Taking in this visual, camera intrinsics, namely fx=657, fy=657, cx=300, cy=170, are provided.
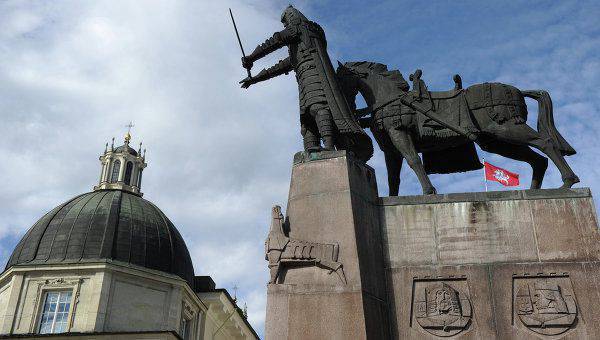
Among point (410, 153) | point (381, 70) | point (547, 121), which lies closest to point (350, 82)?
point (381, 70)

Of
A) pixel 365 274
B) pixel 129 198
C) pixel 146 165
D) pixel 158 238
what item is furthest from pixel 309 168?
pixel 146 165

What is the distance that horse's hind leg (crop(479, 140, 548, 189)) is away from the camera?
11320 mm

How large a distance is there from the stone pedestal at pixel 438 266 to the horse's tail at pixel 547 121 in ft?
3.74

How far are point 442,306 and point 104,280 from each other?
41.0m

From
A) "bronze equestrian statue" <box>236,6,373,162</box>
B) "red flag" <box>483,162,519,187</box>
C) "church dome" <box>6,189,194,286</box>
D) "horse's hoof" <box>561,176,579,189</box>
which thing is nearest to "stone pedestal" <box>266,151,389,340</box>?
"bronze equestrian statue" <box>236,6,373,162</box>

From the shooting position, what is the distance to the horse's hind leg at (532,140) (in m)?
10.7

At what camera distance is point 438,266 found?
384 inches

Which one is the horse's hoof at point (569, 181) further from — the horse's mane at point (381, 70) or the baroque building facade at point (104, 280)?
the baroque building facade at point (104, 280)

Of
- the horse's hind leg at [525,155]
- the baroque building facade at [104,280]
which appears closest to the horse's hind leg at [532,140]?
the horse's hind leg at [525,155]

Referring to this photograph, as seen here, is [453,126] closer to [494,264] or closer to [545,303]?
[494,264]

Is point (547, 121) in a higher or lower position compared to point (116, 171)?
lower

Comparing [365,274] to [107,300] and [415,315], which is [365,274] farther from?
[107,300]

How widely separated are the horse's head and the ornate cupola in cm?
5378

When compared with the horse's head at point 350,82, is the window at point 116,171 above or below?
above
